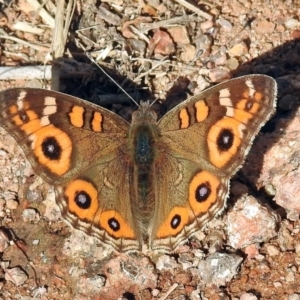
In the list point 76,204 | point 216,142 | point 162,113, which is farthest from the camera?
point 162,113

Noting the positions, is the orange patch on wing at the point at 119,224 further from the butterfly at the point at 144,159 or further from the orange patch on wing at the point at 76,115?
the orange patch on wing at the point at 76,115

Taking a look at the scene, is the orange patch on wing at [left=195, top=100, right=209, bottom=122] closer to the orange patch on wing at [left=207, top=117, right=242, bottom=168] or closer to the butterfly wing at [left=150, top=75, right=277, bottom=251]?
the butterfly wing at [left=150, top=75, right=277, bottom=251]

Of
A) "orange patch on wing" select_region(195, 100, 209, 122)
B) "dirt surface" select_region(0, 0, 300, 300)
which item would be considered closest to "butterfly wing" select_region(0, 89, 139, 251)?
"dirt surface" select_region(0, 0, 300, 300)

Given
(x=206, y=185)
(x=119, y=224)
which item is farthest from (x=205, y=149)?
(x=119, y=224)

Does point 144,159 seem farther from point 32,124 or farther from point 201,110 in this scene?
point 32,124

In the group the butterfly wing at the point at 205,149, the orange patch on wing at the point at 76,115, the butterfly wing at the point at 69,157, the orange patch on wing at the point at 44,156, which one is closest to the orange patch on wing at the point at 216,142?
the butterfly wing at the point at 205,149
